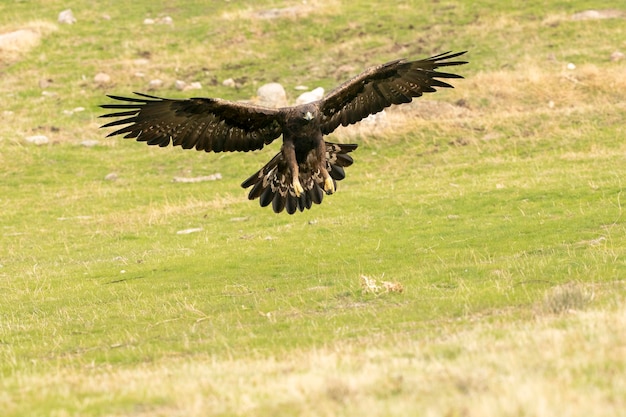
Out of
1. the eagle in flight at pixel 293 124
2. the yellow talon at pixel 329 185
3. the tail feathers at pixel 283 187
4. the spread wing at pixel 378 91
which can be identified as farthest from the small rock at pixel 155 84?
the yellow talon at pixel 329 185

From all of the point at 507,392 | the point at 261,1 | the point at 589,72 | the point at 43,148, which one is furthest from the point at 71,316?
the point at 261,1

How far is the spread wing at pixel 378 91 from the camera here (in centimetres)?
1578

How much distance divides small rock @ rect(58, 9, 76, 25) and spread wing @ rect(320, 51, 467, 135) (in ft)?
96.1

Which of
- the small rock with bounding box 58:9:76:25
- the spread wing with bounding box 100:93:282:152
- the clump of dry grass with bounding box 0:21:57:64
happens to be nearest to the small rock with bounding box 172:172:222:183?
the spread wing with bounding box 100:93:282:152

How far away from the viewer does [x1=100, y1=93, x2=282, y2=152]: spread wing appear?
49.5ft

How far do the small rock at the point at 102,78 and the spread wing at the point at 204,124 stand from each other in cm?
2088

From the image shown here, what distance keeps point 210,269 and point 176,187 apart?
995 centimetres

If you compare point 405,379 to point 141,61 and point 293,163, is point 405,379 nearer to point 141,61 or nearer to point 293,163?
point 293,163

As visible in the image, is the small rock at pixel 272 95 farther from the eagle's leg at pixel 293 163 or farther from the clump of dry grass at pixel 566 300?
the clump of dry grass at pixel 566 300

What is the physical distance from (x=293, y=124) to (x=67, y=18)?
30.0 metres

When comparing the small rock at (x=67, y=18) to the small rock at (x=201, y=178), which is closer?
the small rock at (x=201, y=178)

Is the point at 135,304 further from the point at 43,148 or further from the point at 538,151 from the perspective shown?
the point at 43,148

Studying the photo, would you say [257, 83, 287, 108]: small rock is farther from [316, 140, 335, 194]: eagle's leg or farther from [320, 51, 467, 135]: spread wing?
[316, 140, 335, 194]: eagle's leg

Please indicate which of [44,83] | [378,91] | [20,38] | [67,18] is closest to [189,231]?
[378,91]
